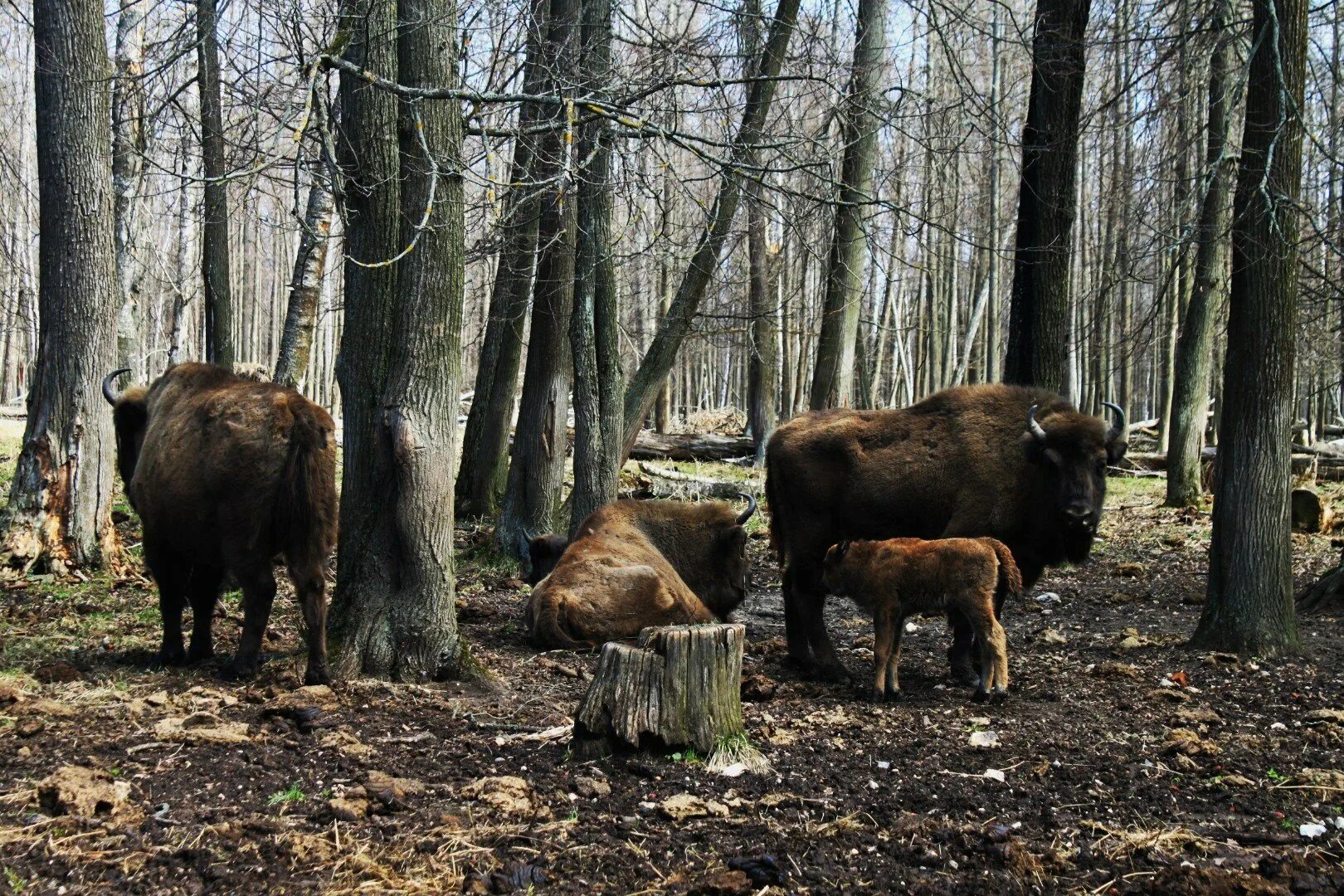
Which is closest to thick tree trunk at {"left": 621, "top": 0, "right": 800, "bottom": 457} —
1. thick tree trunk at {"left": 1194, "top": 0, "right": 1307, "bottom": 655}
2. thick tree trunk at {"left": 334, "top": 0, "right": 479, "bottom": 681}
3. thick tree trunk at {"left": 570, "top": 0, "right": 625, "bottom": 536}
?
thick tree trunk at {"left": 570, "top": 0, "right": 625, "bottom": 536}

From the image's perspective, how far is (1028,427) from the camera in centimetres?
790

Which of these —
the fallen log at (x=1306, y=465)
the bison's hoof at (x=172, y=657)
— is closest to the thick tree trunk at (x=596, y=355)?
the bison's hoof at (x=172, y=657)

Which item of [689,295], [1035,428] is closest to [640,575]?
[1035,428]

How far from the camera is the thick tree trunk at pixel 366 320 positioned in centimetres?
672

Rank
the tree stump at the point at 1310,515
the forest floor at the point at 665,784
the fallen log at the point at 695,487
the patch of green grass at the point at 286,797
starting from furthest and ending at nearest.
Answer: the fallen log at the point at 695,487 < the tree stump at the point at 1310,515 < the patch of green grass at the point at 286,797 < the forest floor at the point at 665,784

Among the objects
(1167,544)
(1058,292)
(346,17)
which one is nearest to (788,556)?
(1058,292)

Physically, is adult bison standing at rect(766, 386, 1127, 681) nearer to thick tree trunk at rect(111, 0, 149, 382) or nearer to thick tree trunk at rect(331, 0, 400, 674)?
thick tree trunk at rect(331, 0, 400, 674)

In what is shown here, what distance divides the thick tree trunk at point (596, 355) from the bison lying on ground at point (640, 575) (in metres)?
1.18

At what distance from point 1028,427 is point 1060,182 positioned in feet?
10.8

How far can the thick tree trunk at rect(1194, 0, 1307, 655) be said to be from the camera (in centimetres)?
755

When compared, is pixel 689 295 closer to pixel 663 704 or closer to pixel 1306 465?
pixel 663 704

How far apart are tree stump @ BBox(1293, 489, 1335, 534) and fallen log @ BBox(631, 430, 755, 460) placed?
A: 1121cm

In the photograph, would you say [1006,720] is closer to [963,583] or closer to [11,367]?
[963,583]

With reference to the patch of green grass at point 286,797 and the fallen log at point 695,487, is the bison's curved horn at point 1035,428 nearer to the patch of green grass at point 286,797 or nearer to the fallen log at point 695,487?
the patch of green grass at point 286,797
